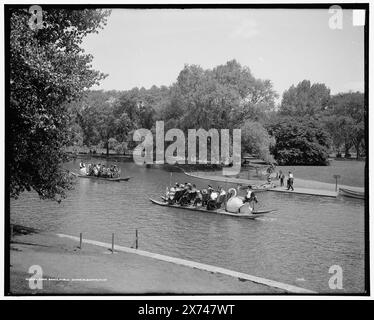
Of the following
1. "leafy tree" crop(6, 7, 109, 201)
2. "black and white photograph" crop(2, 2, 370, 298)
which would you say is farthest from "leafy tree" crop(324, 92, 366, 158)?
"leafy tree" crop(6, 7, 109, 201)

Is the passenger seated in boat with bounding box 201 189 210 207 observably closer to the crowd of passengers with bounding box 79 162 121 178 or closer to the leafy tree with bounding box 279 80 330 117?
the crowd of passengers with bounding box 79 162 121 178

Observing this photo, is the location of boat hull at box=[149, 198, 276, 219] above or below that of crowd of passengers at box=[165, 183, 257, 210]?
below

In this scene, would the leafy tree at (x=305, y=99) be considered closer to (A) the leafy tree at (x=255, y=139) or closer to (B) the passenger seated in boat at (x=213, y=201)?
(A) the leafy tree at (x=255, y=139)

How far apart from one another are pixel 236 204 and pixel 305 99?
4552mm

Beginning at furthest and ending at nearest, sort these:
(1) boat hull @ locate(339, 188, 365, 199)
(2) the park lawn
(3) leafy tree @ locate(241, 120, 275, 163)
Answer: (3) leafy tree @ locate(241, 120, 275, 163) < (2) the park lawn < (1) boat hull @ locate(339, 188, 365, 199)

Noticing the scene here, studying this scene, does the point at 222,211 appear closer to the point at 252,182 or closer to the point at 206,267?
the point at 252,182

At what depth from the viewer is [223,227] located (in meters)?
13.9

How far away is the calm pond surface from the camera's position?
1138cm

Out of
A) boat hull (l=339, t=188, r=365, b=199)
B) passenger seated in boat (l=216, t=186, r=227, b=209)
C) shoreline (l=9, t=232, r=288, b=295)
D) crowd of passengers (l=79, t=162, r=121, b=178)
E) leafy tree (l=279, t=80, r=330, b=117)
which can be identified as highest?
leafy tree (l=279, t=80, r=330, b=117)

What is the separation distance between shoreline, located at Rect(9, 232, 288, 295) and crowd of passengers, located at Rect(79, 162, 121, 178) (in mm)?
2668

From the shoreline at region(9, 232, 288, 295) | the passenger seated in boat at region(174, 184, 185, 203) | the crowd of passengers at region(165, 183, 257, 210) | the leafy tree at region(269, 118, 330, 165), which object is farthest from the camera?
the passenger seated in boat at region(174, 184, 185, 203)

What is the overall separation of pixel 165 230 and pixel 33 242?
11.9 feet

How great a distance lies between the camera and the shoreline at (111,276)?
1035 centimetres

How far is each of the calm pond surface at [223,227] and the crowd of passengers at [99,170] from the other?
215 mm
